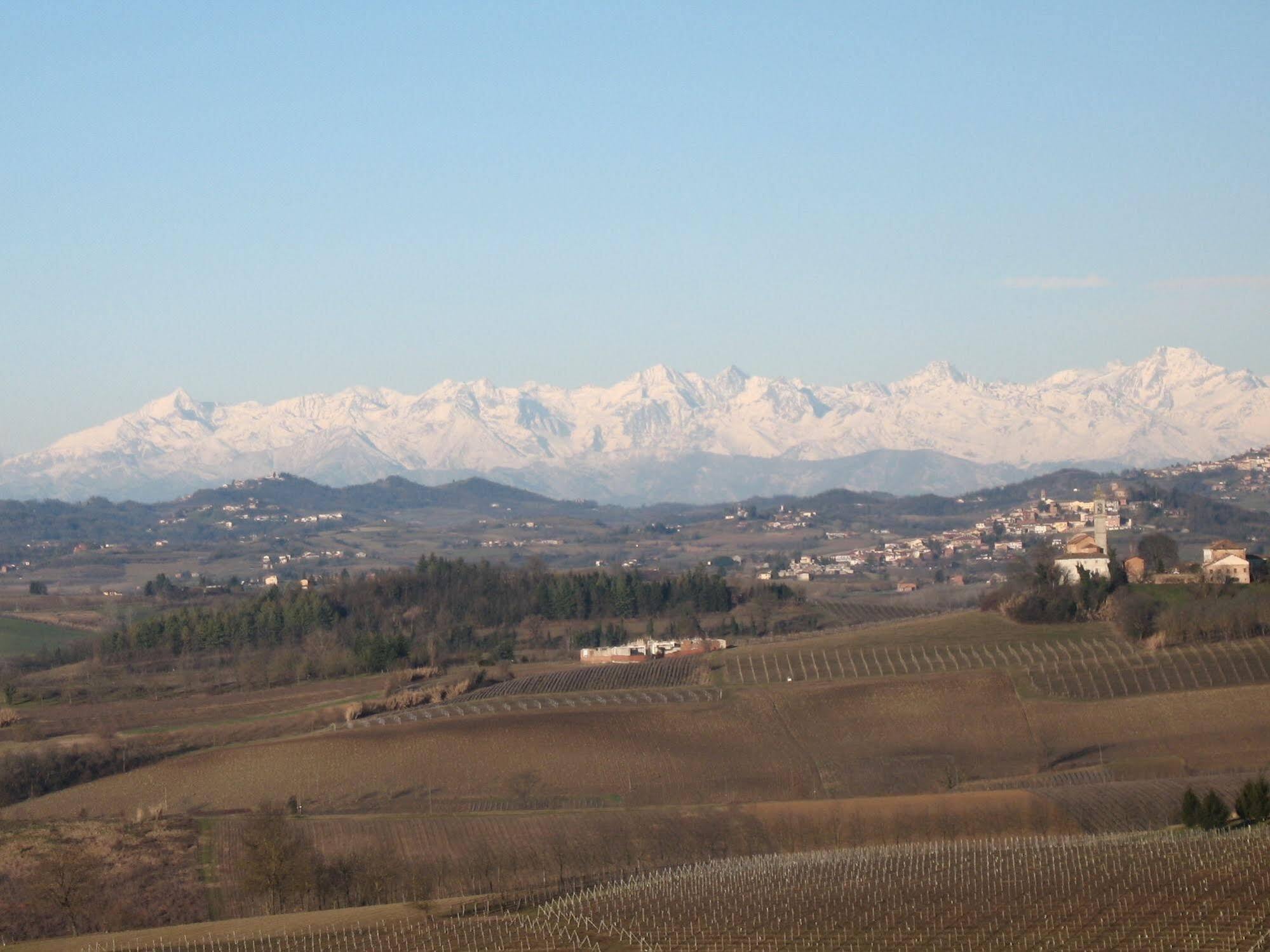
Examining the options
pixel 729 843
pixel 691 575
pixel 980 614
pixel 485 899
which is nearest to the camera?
pixel 485 899

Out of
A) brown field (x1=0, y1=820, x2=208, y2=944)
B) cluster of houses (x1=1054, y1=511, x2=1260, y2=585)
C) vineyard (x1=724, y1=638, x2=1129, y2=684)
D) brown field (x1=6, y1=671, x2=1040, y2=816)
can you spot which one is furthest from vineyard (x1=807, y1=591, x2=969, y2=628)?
brown field (x1=0, y1=820, x2=208, y2=944)

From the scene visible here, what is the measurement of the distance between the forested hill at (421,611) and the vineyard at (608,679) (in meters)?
14.8

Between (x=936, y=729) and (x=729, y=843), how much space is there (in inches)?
694

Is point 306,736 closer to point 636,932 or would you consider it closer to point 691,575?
point 636,932

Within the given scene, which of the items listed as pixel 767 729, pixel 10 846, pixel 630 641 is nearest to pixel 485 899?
pixel 10 846

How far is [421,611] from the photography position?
121188 millimetres

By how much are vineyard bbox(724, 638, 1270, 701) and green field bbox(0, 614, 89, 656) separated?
54549 mm

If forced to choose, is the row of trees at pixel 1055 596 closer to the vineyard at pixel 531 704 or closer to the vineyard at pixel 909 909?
the vineyard at pixel 531 704

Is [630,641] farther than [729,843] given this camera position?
Yes

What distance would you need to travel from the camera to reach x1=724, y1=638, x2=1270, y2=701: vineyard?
7262 centimetres

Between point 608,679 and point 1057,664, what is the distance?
829 inches

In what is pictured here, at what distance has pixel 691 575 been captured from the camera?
12575 centimetres

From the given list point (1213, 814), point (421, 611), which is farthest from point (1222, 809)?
point (421, 611)

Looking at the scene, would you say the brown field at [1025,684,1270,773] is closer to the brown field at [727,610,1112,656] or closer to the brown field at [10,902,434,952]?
the brown field at [727,610,1112,656]
